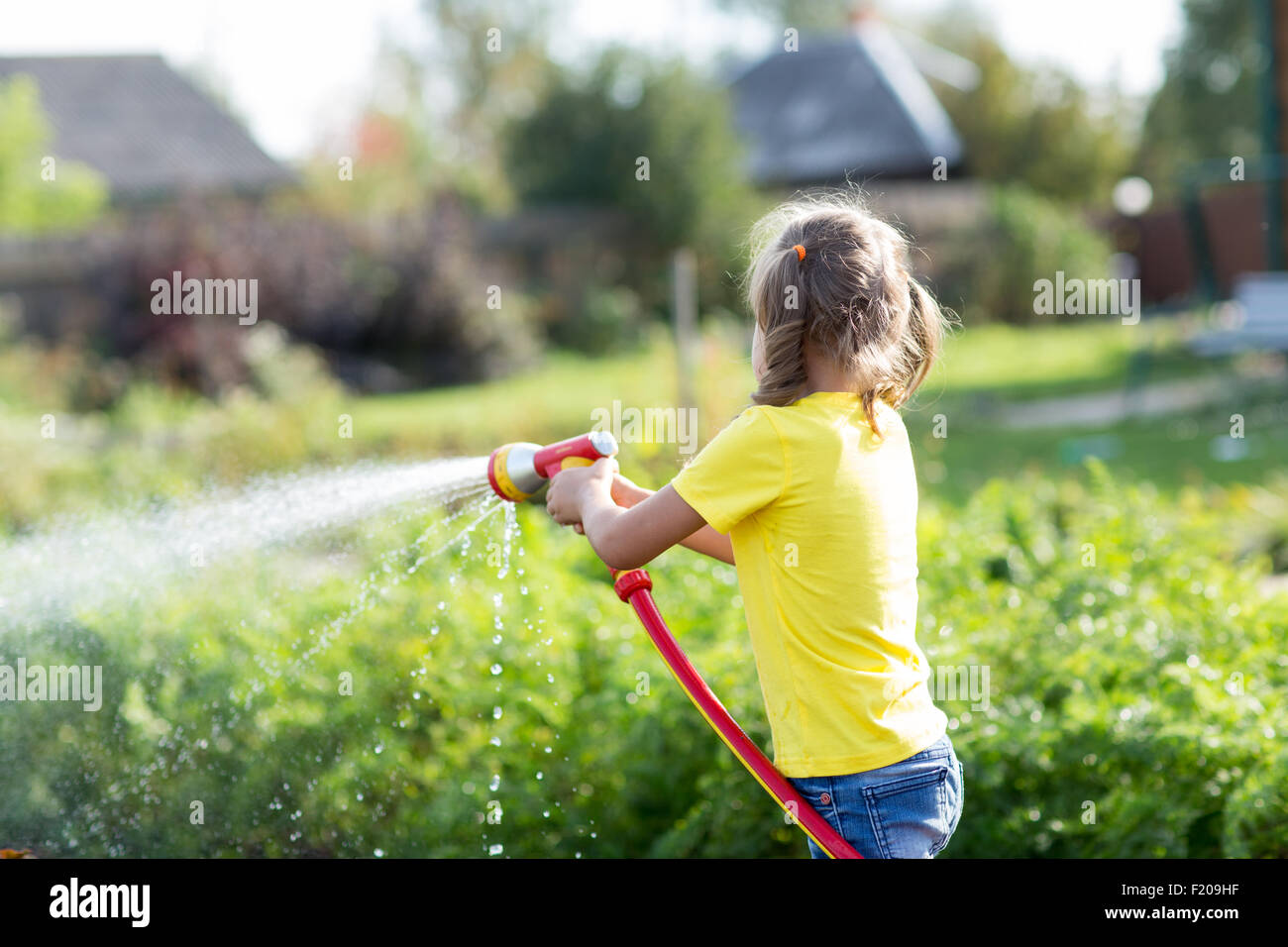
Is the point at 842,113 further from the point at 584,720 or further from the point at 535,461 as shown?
the point at 535,461

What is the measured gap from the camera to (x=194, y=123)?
27969 millimetres

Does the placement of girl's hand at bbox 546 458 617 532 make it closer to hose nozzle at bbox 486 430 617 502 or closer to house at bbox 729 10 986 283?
hose nozzle at bbox 486 430 617 502

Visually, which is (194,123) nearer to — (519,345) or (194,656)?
(519,345)

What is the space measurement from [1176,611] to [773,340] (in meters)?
1.91

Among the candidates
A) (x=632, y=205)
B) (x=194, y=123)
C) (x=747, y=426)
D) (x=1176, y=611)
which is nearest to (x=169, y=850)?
(x=747, y=426)

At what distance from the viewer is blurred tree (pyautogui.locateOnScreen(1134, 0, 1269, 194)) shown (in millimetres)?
37094

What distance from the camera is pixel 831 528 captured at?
2119 mm

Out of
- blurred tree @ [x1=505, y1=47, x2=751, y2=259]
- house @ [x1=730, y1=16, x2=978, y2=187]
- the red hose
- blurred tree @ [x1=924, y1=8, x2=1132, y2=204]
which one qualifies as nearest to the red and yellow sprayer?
the red hose

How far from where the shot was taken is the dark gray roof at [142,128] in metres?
26.7

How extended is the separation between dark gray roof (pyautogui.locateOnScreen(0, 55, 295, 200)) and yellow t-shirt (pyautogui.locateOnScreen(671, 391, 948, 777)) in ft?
82.7

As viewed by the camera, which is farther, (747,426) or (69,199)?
(69,199)

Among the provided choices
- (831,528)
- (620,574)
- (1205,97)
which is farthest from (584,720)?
(1205,97)

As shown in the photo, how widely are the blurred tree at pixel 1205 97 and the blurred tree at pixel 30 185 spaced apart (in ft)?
93.2
